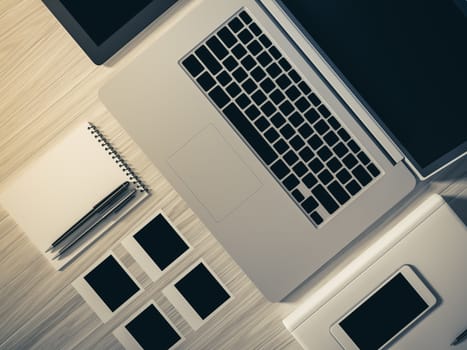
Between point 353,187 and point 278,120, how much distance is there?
0.59 feet

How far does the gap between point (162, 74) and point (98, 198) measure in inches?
10.7

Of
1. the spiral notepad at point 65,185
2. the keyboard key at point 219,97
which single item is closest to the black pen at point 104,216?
the spiral notepad at point 65,185

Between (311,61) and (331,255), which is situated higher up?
(311,61)

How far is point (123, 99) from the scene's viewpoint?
2.80 feet

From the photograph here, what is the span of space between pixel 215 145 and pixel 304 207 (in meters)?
0.20

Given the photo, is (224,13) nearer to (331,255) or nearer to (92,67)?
(92,67)

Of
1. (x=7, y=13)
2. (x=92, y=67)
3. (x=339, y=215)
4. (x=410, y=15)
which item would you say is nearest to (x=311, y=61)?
(x=410, y=15)

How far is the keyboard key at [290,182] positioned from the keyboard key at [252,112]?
12 centimetres

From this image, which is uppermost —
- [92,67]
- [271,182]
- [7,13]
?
[7,13]

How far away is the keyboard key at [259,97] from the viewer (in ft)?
2.72

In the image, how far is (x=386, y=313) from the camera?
0.84 metres

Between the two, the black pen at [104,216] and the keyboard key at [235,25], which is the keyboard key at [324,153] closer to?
the keyboard key at [235,25]

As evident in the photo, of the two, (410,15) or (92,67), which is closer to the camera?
(410,15)

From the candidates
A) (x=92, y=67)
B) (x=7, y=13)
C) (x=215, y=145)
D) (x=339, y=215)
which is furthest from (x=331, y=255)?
(x=7, y=13)
